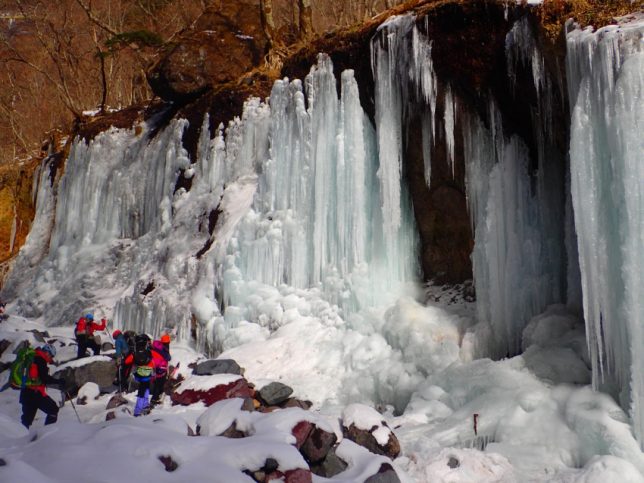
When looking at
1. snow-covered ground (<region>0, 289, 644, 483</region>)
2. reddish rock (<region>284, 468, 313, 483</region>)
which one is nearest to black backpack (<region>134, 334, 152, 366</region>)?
snow-covered ground (<region>0, 289, 644, 483</region>)

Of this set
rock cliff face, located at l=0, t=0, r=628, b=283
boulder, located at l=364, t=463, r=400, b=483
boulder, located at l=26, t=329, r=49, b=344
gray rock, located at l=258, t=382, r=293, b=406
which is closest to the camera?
boulder, located at l=364, t=463, r=400, b=483

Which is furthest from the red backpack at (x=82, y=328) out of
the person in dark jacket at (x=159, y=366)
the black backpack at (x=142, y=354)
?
the black backpack at (x=142, y=354)

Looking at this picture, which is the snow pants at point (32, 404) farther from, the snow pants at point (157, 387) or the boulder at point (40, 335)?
the boulder at point (40, 335)

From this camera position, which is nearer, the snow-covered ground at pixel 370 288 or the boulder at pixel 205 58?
the snow-covered ground at pixel 370 288

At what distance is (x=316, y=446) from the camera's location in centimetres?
521

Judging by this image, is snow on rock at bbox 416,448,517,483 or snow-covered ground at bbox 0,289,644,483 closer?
snow-covered ground at bbox 0,289,644,483

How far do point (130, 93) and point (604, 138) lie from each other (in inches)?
915

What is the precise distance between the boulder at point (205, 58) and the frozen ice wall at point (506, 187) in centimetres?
586

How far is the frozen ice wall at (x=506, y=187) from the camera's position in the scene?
711cm

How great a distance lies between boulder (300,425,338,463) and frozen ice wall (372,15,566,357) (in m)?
2.99

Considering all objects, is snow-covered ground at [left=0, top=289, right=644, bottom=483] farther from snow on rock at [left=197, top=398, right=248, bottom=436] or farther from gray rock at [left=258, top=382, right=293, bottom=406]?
gray rock at [left=258, top=382, right=293, bottom=406]

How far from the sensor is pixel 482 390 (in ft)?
20.9

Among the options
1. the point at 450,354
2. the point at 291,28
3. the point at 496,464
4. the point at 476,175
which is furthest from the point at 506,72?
the point at 291,28

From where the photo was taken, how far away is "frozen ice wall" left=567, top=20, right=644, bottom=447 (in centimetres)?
503
